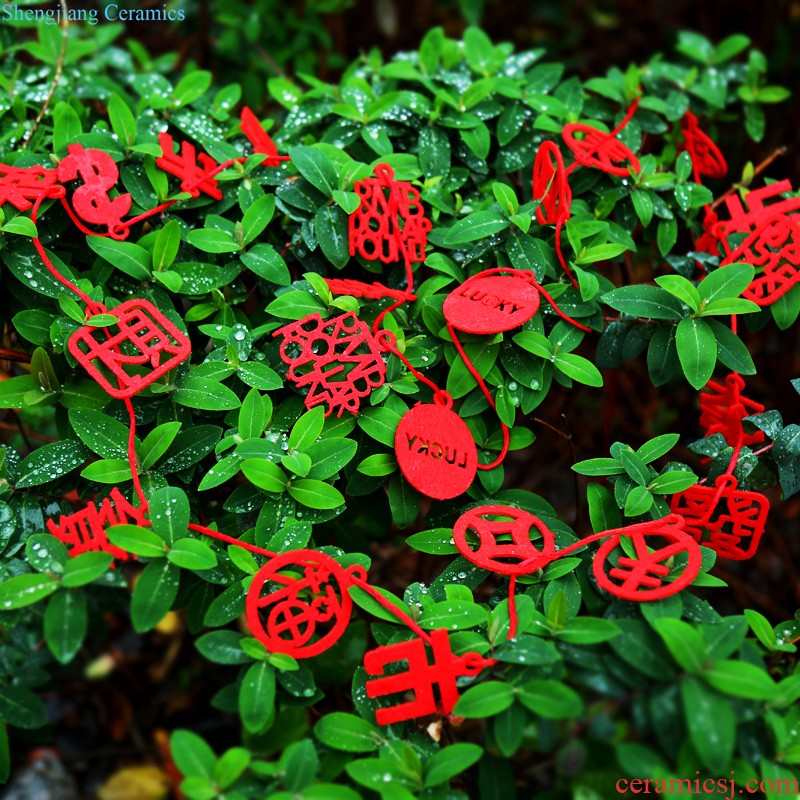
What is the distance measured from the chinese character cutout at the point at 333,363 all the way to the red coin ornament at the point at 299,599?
0.28 m

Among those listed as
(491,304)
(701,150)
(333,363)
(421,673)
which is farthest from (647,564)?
(701,150)

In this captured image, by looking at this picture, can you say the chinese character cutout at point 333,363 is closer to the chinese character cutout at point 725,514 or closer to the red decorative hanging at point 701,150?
the chinese character cutout at point 725,514

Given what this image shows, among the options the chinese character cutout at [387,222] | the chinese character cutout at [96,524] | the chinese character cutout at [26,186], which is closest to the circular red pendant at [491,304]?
the chinese character cutout at [387,222]

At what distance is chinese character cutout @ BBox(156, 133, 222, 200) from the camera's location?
157 cm

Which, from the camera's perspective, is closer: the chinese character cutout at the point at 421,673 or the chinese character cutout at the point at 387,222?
the chinese character cutout at the point at 421,673

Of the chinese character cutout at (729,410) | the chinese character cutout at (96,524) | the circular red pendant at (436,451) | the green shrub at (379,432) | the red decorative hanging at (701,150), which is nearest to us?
the green shrub at (379,432)

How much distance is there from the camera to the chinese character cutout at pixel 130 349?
1.33m

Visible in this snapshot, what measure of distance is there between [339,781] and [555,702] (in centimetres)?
51

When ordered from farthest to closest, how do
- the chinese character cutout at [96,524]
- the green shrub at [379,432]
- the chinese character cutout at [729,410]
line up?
the chinese character cutout at [729,410] < the chinese character cutout at [96,524] < the green shrub at [379,432]

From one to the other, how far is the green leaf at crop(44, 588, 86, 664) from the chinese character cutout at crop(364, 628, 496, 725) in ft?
1.37

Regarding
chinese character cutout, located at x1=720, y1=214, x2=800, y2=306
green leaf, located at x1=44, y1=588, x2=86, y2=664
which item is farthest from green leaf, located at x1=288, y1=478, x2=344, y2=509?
chinese character cutout, located at x1=720, y1=214, x2=800, y2=306

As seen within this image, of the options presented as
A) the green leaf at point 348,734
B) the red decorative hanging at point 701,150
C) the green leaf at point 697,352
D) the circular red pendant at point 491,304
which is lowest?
the green leaf at point 348,734

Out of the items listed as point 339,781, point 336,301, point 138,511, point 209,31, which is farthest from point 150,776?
point 209,31

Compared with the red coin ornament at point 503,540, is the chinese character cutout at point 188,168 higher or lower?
higher
